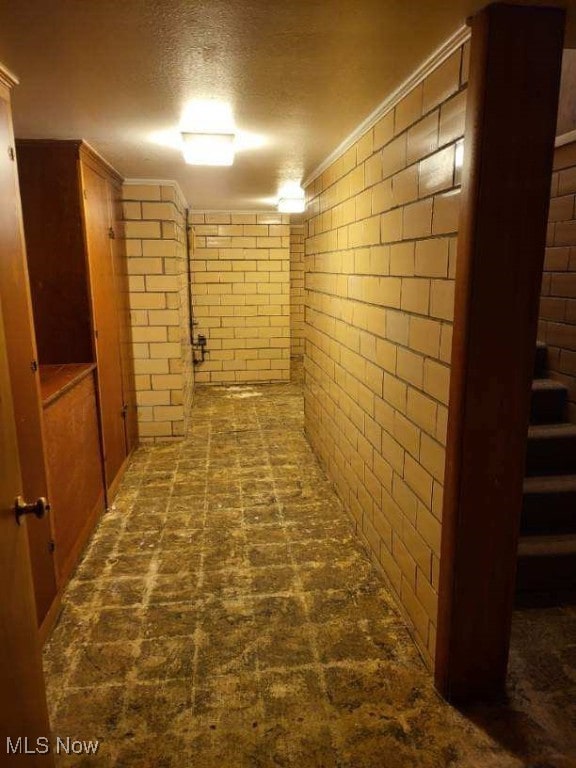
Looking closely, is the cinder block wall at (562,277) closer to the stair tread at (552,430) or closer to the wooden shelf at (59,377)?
the stair tread at (552,430)

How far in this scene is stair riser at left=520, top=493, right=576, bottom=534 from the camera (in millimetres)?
2527

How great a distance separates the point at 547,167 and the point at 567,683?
1.88 m

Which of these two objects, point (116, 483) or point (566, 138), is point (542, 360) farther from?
point (116, 483)

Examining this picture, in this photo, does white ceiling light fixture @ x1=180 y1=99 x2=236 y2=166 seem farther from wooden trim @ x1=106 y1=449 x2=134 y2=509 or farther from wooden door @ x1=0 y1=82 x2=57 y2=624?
wooden trim @ x1=106 y1=449 x2=134 y2=509

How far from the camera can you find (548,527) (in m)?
2.58

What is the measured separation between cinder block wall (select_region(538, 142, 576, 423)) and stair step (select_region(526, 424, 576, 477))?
10.9 inches

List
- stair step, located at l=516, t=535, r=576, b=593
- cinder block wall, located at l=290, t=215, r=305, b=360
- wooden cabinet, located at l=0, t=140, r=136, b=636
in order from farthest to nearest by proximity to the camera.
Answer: cinder block wall, located at l=290, t=215, r=305, b=360 → stair step, located at l=516, t=535, r=576, b=593 → wooden cabinet, located at l=0, t=140, r=136, b=636

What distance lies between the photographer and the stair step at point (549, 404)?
296 cm

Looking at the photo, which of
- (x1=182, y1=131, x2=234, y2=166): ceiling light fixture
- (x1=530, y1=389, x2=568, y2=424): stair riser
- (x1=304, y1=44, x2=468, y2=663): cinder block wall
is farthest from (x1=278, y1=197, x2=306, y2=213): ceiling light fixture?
(x1=530, y1=389, x2=568, y2=424): stair riser

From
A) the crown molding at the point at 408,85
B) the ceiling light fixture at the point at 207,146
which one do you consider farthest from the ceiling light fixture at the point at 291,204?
the ceiling light fixture at the point at 207,146

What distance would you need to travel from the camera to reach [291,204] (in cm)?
527

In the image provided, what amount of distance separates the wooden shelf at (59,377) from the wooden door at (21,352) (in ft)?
0.85

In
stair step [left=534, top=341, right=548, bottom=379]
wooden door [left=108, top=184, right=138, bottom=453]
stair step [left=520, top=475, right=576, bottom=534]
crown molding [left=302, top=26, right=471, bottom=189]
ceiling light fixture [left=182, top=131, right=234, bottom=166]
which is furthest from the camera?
wooden door [left=108, top=184, right=138, bottom=453]

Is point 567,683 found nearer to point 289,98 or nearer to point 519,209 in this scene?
point 519,209
